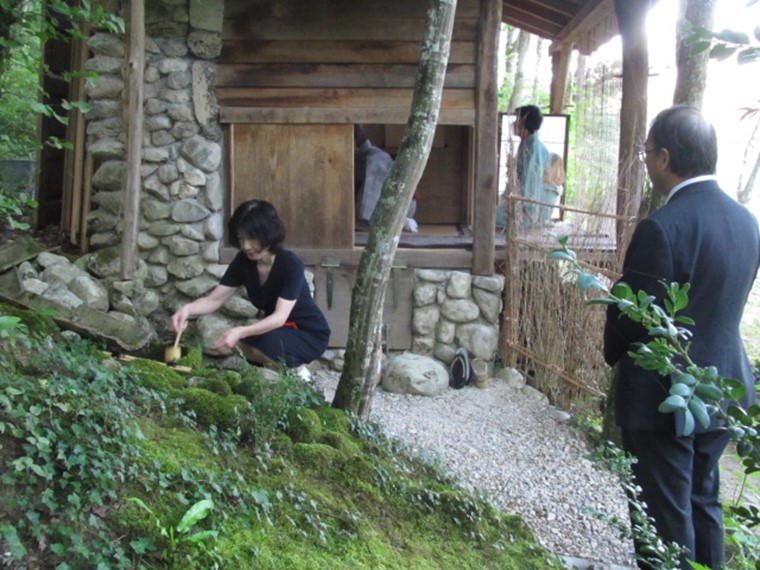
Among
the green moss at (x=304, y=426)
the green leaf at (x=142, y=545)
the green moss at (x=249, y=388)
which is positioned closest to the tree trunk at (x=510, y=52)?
the green moss at (x=249, y=388)

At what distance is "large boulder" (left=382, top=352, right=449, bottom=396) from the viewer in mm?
6508

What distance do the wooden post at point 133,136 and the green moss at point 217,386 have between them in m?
2.65

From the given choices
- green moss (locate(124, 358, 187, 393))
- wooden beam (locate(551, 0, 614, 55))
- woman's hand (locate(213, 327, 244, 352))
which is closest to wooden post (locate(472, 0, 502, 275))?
wooden beam (locate(551, 0, 614, 55))

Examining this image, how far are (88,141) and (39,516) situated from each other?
493cm

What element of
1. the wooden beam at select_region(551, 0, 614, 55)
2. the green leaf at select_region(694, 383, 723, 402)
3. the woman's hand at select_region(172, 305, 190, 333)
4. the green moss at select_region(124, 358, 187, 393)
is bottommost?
the green moss at select_region(124, 358, 187, 393)

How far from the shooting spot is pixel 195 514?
8.34 feet

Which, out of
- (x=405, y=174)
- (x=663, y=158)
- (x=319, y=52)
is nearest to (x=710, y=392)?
(x=663, y=158)

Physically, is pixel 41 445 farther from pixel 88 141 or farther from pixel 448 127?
pixel 448 127

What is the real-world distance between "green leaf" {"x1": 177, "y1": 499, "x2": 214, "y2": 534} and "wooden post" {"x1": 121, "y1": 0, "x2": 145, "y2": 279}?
12.9ft

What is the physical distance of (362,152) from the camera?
804cm

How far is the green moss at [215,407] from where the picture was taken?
11.2ft

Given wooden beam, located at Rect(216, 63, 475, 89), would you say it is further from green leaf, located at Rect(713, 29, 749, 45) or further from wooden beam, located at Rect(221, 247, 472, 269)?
green leaf, located at Rect(713, 29, 749, 45)

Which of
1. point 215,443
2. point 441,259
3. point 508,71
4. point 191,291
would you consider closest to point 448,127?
point 441,259

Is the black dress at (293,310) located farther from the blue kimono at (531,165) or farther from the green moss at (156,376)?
the blue kimono at (531,165)
